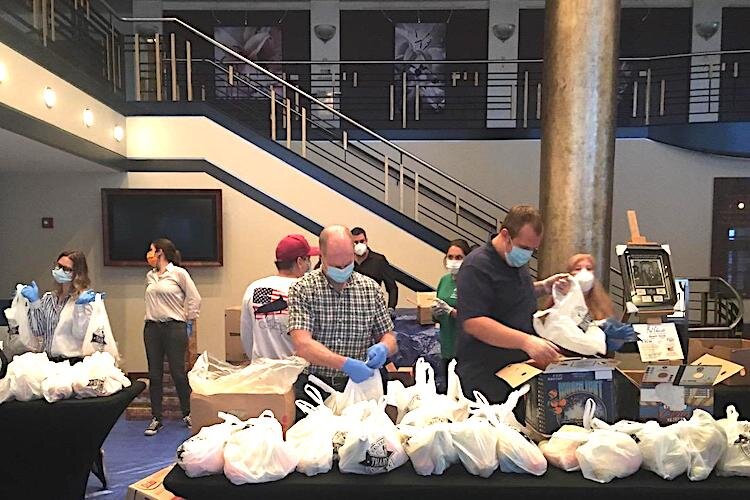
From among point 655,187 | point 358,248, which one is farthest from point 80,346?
point 655,187

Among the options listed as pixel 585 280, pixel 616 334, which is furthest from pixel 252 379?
pixel 585 280

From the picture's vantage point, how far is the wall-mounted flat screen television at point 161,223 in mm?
6188

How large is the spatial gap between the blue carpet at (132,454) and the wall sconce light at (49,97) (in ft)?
8.23

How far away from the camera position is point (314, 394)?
82.4 inches

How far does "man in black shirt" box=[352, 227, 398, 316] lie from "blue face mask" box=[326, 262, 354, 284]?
2.71 m

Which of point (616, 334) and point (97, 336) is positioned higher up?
point (616, 334)

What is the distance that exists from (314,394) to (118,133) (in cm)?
474

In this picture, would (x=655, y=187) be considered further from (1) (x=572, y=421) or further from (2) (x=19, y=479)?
(2) (x=19, y=479)

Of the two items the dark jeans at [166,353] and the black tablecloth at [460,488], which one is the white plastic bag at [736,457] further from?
the dark jeans at [166,353]

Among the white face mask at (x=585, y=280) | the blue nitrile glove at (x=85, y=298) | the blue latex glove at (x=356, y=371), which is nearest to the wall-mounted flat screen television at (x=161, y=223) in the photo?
the blue nitrile glove at (x=85, y=298)

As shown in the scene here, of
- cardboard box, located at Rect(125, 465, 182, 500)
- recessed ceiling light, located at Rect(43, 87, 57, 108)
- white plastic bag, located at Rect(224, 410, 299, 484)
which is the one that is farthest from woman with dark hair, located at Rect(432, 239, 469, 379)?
recessed ceiling light, located at Rect(43, 87, 57, 108)

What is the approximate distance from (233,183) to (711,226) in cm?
610

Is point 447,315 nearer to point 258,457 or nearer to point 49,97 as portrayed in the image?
point 258,457

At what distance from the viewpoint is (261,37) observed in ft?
32.5
